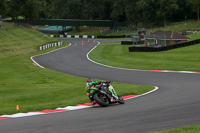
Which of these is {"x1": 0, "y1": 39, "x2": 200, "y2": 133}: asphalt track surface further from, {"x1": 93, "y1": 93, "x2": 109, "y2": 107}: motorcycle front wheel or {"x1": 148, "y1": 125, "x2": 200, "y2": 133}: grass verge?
{"x1": 148, "y1": 125, "x2": 200, "y2": 133}: grass verge

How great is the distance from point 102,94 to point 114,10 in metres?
120

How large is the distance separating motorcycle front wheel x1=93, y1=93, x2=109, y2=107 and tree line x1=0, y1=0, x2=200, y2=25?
83.6m

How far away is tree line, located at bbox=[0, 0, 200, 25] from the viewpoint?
4353 inches

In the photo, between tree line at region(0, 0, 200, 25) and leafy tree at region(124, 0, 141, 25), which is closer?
tree line at region(0, 0, 200, 25)

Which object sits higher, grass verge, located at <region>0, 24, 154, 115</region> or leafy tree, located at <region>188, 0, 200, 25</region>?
leafy tree, located at <region>188, 0, 200, 25</region>

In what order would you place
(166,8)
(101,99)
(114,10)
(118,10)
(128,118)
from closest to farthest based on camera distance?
(128,118) → (101,99) → (166,8) → (118,10) → (114,10)

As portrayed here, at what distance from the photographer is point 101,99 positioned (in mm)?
16812

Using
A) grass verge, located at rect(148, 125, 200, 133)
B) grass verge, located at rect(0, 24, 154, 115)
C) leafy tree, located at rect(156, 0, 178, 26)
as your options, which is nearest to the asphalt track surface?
grass verge, located at rect(148, 125, 200, 133)

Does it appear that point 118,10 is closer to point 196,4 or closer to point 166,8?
point 166,8

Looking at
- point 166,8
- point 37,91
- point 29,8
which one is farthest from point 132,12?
point 37,91

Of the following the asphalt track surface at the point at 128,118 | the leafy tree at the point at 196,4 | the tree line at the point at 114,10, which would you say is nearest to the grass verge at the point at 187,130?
the asphalt track surface at the point at 128,118

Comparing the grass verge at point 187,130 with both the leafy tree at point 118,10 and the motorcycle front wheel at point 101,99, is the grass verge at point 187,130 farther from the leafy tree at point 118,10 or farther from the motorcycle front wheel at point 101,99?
the leafy tree at point 118,10

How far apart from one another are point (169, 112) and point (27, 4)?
100m

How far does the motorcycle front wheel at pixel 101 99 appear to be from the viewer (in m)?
16.4
